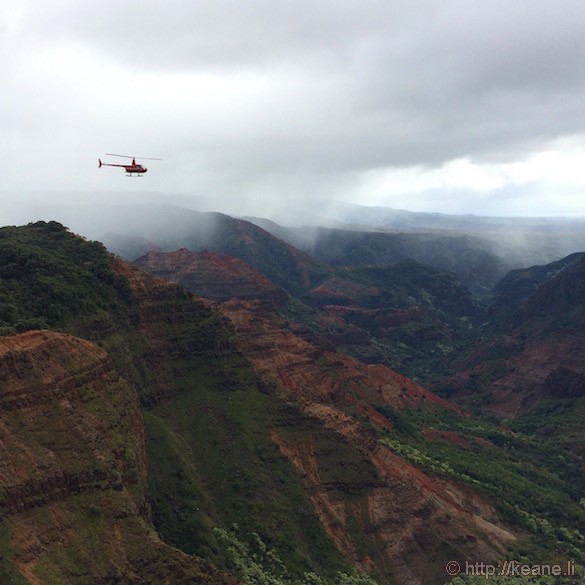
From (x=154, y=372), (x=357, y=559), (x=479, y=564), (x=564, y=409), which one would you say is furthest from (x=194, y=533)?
(x=564, y=409)

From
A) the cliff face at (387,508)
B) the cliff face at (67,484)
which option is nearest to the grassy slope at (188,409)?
the cliff face at (387,508)

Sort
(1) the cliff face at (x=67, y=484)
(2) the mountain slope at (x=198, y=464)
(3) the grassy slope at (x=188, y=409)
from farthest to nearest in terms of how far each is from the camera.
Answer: (3) the grassy slope at (x=188, y=409)
(2) the mountain slope at (x=198, y=464)
(1) the cliff face at (x=67, y=484)

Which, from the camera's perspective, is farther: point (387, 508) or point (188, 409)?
point (188, 409)

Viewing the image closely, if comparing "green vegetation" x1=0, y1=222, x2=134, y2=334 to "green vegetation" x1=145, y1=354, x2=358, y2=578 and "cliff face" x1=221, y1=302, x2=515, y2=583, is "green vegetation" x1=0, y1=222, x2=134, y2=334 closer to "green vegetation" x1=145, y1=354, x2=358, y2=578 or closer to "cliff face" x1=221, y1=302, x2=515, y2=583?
"green vegetation" x1=145, y1=354, x2=358, y2=578

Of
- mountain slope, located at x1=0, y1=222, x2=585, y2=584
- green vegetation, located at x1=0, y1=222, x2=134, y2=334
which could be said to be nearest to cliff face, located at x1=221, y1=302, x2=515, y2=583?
mountain slope, located at x1=0, y1=222, x2=585, y2=584

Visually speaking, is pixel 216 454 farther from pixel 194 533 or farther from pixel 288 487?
pixel 194 533

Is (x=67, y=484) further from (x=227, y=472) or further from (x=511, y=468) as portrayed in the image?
(x=511, y=468)

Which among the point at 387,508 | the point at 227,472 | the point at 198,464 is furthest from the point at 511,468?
the point at 198,464

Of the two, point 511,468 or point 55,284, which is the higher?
point 55,284

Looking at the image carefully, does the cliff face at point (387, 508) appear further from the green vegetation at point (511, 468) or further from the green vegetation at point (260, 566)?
the green vegetation at point (260, 566)
